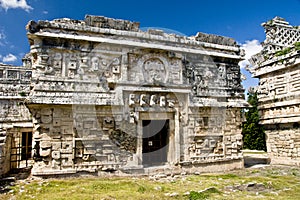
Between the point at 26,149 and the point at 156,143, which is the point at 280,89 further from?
the point at 26,149

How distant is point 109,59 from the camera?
31.7 ft

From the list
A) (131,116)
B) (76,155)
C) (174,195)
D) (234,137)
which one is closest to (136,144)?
(131,116)

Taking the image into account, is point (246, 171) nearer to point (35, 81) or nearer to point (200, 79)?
point (200, 79)

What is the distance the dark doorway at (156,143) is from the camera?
11078 mm

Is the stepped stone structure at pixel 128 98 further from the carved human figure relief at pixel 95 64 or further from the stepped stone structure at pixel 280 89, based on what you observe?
the stepped stone structure at pixel 280 89

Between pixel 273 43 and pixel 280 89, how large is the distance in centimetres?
292

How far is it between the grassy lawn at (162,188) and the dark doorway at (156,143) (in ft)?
5.96

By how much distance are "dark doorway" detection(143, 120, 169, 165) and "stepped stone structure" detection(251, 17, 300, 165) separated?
19.6 feet

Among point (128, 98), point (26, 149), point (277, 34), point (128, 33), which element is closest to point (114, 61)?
point (128, 33)

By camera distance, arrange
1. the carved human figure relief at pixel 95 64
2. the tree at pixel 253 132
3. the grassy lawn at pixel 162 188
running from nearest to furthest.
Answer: the grassy lawn at pixel 162 188, the carved human figure relief at pixel 95 64, the tree at pixel 253 132

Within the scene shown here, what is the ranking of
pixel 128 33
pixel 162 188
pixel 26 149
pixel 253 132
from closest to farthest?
pixel 162 188 → pixel 128 33 → pixel 26 149 → pixel 253 132

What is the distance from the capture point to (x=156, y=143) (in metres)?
11.3

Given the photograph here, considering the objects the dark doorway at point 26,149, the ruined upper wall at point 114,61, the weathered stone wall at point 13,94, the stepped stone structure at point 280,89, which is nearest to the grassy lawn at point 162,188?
the dark doorway at point 26,149

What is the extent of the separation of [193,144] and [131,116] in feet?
9.95
